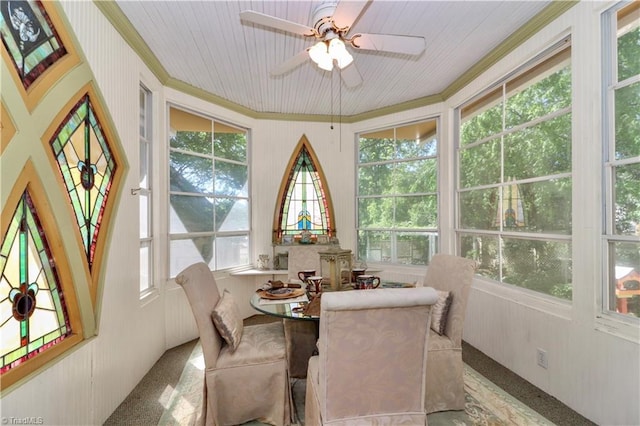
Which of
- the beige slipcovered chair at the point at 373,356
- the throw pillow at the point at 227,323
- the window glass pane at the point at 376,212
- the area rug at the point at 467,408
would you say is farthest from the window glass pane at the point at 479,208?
the throw pillow at the point at 227,323

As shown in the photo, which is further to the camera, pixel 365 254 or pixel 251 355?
pixel 365 254

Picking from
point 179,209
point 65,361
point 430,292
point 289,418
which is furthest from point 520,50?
point 65,361

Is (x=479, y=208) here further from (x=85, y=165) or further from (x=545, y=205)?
(x=85, y=165)

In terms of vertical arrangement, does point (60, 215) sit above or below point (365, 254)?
above

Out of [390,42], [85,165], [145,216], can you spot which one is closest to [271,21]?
[390,42]

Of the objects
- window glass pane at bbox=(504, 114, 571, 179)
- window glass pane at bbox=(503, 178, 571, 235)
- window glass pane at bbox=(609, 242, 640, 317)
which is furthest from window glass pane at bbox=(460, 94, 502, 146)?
window glass pane at bbox=(609, 242, 640, 317)

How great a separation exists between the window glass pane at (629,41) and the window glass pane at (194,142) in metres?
3.58

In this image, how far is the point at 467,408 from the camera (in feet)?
6.64

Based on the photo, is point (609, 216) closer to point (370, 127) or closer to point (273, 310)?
point (273, 310)

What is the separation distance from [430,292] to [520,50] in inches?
91.5

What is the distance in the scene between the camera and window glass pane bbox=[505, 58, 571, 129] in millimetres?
2184

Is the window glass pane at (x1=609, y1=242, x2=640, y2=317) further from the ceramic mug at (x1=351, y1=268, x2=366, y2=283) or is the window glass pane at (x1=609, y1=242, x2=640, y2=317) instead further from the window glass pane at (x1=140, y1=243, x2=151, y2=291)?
the window glass pane at (x1=140, y1=243, x2=151, y2=291)

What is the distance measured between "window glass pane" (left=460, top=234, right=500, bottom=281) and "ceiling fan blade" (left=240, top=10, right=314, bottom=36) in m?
2.43

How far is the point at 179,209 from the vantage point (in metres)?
3.24
